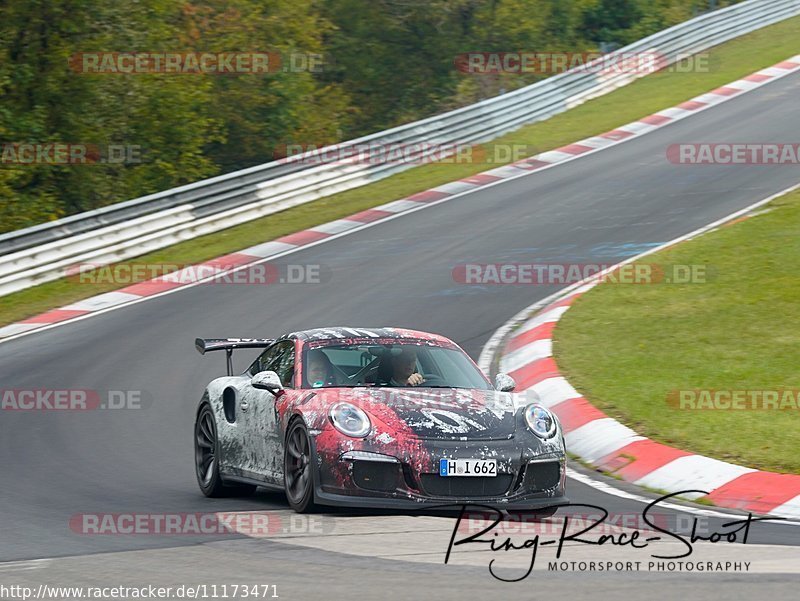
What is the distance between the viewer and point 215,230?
22.5m

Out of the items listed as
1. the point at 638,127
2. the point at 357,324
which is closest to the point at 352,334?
the point at 357,324

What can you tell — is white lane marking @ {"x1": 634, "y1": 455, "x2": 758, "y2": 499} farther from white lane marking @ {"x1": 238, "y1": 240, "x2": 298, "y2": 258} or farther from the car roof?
white lane marking @ {"x1": 238, "y1": 240, "x2": 298, "y2": 258}

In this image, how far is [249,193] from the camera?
23.2m

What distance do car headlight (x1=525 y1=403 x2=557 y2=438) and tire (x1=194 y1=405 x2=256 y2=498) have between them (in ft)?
7.02

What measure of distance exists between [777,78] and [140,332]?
1962cm

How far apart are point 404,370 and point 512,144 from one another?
18.8 metres

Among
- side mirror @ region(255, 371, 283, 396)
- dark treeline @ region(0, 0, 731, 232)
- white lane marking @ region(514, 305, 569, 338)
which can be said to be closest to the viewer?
side mirror @ region(255, 371, 283, 396)

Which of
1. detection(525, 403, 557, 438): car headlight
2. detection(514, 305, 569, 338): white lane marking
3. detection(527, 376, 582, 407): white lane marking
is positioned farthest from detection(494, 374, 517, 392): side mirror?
detection(514, 305, 569, 338): white lane marking

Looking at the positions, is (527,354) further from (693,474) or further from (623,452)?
(693,474)

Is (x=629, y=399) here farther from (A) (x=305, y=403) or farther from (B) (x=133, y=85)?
(B) (x=133, y=85)

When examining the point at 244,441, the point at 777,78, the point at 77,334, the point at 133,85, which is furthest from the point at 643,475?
the point at 777,78

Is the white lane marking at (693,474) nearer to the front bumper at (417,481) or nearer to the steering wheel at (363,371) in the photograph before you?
the front bumper at (417,481)

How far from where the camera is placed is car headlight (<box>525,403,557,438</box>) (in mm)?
8398

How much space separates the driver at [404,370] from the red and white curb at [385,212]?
8.76 metres
